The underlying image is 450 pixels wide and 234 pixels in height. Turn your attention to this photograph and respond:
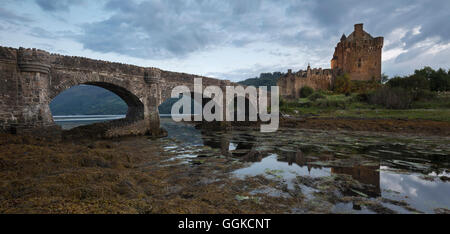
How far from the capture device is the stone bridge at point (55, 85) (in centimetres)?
1091

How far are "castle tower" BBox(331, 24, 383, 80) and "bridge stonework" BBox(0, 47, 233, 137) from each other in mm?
63687

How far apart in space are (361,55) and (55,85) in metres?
73.3

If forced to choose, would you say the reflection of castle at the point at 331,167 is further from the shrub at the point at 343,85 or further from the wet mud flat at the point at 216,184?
the shrub at the point at 343,85

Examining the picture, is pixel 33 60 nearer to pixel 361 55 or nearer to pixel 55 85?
pixel 55 85

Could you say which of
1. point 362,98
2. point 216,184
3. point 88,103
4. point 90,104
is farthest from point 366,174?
point 88,103

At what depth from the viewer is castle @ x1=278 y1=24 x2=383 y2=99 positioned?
6131 cm

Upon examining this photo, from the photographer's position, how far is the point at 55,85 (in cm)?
1288

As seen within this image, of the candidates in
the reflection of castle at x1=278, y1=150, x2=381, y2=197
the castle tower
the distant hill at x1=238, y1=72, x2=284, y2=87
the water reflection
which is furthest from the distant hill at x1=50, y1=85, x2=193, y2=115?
the water reflection

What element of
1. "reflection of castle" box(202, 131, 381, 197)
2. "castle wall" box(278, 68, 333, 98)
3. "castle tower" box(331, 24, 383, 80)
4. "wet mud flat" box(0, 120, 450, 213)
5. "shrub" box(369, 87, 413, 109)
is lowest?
"reflection of castle" box(202, 131, 381, 197)

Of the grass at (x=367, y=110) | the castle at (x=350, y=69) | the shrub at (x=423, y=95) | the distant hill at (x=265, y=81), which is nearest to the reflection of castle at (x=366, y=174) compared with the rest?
the grass at (x=367, y=110)

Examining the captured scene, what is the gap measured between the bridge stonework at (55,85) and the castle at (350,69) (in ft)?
156

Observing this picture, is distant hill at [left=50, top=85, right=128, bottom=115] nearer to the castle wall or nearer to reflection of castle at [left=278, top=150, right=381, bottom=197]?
the castle wall
